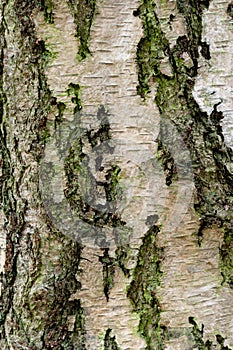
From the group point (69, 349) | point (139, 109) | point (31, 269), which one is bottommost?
point (69, 349)

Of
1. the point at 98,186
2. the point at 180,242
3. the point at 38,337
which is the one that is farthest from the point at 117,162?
the point at 38,337

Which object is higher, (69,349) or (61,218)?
(61,218)

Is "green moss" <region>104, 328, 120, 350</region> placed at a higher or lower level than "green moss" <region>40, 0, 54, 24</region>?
lower

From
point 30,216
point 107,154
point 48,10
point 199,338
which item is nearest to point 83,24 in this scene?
point 48,10

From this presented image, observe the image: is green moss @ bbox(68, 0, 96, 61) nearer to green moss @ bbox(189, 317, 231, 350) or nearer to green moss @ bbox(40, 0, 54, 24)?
green moss @ bbox(40, 0, 54, 24)

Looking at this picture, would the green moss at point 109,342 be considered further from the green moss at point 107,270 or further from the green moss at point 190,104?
the green moss at point 190,104

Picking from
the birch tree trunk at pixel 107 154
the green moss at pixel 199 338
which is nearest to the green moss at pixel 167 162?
the birch tree trunk at pixel 107 154

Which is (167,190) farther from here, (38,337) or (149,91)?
(38,337)

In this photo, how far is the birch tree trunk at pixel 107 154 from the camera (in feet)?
3.65

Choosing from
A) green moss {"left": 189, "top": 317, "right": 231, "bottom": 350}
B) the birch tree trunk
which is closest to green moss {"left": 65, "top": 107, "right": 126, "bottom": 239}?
the birch tree trunk

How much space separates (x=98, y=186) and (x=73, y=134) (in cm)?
10

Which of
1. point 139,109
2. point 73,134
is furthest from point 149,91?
point 73,134

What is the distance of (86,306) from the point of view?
1147mm

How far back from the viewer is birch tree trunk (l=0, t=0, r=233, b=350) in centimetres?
111
